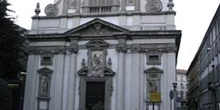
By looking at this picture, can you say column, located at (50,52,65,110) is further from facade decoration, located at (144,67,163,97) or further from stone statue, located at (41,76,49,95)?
facade decoration, located at (144,67,163,97)

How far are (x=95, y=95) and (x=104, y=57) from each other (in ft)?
11.7

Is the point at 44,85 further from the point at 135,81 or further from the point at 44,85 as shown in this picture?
the point at 135,81

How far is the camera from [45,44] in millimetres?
31469

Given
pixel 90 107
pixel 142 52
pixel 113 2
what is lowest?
pixel 90 107

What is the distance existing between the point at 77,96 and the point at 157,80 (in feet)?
24.4

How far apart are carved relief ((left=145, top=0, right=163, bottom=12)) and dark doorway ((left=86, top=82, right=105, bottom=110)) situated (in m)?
8.17

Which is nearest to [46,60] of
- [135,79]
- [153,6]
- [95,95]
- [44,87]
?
[44,87]

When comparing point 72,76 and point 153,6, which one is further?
point 153,6

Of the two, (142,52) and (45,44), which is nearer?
(142,52)

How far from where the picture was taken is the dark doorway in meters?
29.2

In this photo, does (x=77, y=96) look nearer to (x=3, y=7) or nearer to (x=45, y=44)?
(x=45, y=44)

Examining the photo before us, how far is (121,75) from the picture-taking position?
2878 centimetres

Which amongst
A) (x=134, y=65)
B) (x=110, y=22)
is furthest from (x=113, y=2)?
(x=134, y=65)

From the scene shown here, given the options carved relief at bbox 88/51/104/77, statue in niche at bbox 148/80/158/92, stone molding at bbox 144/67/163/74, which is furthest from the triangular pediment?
statue in niche at bbox 148/80/158/92
